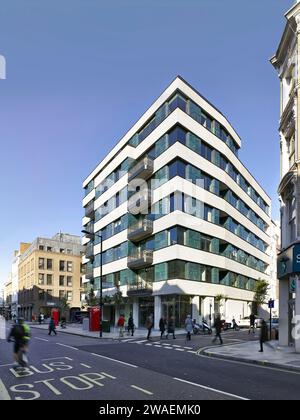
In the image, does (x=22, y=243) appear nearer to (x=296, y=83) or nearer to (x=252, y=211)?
(x=252, y=211)

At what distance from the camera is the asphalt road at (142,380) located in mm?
9406

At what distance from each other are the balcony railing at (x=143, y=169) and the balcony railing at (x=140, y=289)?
37.6ft

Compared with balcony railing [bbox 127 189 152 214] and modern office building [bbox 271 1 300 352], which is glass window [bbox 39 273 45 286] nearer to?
balcony railing [bbox 127 189 152 214]

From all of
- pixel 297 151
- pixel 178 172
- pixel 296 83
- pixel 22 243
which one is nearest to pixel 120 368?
pixel 297 151

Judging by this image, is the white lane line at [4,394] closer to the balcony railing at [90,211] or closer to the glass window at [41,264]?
the balcony railing at [90,211]

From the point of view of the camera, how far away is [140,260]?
148ft

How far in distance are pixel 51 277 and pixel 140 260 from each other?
44855mm

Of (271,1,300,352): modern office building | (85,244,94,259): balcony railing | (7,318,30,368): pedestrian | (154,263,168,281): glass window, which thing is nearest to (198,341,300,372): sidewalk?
(271,1,300,352): modern office building

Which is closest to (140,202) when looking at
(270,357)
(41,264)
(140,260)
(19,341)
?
(140,260)

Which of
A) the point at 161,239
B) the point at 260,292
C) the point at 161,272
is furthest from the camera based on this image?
the point at 260,292

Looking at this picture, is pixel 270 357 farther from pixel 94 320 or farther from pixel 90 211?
pixel 90 211

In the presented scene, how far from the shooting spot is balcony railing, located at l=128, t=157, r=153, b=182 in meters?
45.3
